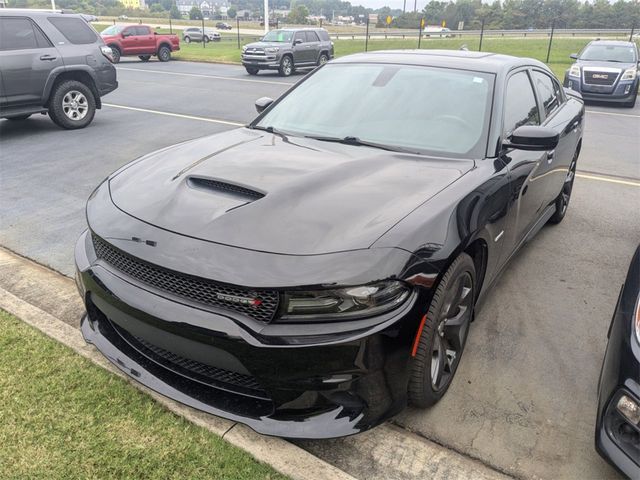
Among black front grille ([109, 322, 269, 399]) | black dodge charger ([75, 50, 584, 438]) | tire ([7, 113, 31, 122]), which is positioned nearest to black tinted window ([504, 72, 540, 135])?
black dodge charger ([75, 50, 584, 438])

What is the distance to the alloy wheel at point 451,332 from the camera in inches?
99.9

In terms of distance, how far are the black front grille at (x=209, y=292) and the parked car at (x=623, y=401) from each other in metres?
1.37

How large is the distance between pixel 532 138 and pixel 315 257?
1.71m

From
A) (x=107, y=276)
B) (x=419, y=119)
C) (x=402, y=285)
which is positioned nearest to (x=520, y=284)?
(x=419, y=119)

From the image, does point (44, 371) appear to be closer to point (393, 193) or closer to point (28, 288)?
point (28, 288)

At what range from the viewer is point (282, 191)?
8.24 feet

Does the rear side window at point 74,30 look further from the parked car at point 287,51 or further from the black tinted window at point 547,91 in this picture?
the parked car at point 287,51

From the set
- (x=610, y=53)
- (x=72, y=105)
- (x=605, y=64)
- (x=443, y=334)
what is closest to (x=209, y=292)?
(x=443, y=334)

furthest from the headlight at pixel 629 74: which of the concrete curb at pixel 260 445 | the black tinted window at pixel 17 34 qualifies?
the concrete curb at pixel 260 445

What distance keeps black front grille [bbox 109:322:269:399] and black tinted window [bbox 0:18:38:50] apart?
24.8 feet

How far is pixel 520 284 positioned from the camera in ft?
13.2

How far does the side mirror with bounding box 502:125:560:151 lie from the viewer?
10.0ft

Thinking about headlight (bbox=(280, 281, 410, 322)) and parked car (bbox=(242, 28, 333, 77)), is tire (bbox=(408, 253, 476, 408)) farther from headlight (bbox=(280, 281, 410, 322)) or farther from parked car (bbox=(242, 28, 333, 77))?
parked car (bbox=(242, 28, 333, 77))

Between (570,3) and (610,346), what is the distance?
5576 centimetres
